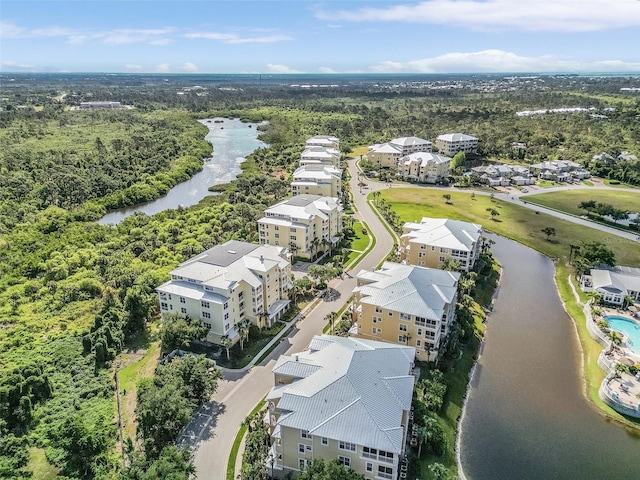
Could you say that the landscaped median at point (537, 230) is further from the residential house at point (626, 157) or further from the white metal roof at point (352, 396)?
the residential house at point (626, 157)

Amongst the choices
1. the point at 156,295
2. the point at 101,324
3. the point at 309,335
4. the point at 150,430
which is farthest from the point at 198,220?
the point at 150,430

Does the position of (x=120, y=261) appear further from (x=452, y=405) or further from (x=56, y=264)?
(x=452, y=405)

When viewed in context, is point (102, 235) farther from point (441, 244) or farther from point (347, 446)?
point (347, 446)

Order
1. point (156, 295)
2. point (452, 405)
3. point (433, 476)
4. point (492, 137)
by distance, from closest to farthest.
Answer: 1. point (433, 476)
2. point (452, 405)
3. point (156, 295)
4. point (492, 137)

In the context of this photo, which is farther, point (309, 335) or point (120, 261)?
point (120, 261)

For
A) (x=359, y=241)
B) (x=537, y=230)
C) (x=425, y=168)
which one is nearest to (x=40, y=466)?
(x=359, y=241)


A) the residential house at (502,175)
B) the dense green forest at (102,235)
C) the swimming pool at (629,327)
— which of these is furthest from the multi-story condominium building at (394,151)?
the swimming pool at (629,327)

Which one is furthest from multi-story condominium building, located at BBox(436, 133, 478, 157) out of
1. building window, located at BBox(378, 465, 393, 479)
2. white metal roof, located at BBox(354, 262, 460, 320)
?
building window, located at BBox(378, 465, 393, 479)
